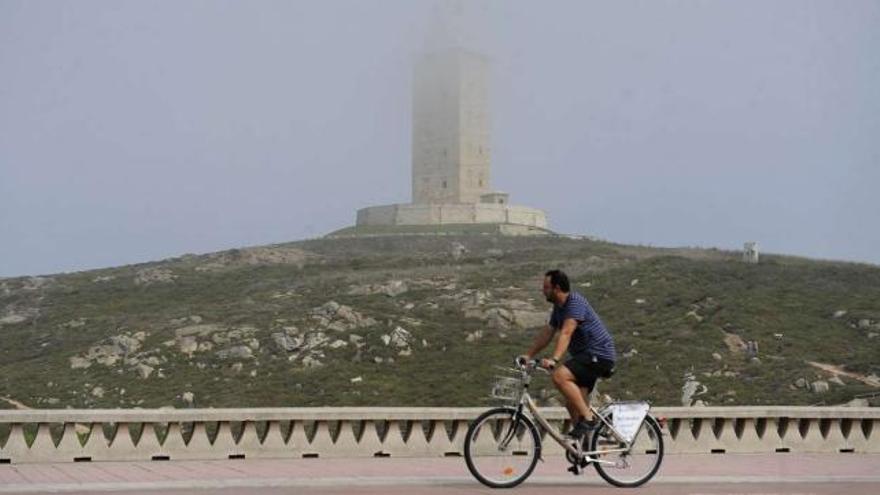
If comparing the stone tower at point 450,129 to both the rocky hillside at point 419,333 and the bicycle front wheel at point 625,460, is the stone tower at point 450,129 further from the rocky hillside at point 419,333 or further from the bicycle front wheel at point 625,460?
the bicycle front wheel at point 625,460

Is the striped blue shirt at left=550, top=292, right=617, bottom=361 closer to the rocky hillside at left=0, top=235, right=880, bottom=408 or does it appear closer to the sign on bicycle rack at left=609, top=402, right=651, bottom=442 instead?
the sign on bicycle rack at left=609, top=402, right=651, bottom=442

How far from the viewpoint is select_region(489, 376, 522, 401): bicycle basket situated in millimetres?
11875

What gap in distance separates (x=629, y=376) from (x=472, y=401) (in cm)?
570

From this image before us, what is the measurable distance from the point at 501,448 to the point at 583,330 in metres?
1.47

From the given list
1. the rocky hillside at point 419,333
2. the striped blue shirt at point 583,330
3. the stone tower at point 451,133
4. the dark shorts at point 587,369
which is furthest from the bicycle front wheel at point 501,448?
the stone tower at point 451,133

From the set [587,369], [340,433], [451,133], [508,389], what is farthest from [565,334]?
[451,133]

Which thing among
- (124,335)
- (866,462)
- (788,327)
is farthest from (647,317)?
(866,462)

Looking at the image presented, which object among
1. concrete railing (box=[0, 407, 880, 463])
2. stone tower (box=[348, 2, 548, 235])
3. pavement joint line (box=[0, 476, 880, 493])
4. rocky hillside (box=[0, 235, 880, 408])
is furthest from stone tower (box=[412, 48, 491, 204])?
pavement joint line (box=[0, 476, 880, 493])

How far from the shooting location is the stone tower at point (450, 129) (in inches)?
4375

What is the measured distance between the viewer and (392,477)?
12992mm

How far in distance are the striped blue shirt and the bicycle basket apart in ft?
2.34

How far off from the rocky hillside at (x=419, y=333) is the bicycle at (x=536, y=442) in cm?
2430

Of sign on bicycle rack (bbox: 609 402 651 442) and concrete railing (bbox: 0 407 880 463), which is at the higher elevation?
sign on bicycle rack (bbox: 609 402 651 442)

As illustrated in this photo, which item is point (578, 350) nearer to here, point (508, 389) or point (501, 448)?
point (508, 389)
